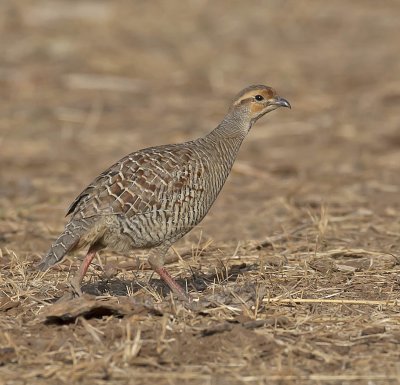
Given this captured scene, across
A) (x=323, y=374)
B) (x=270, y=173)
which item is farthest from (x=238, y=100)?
(x=270, y=173)

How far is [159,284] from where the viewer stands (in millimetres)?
7566

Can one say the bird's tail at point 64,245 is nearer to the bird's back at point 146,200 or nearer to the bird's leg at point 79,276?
the bird's back at point 146,200

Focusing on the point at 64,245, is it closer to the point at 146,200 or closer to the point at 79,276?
the point at 79,276

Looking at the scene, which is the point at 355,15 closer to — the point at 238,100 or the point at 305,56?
the point at 305,56

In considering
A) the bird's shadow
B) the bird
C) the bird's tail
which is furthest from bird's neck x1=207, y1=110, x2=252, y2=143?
the bird's tail

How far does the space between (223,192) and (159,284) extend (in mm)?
4474

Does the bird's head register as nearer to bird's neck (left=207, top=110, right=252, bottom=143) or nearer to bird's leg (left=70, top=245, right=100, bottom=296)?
bird's neck (left=207, top=110, right=252, bottom=143)

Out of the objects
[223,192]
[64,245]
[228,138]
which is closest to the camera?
[64,245]

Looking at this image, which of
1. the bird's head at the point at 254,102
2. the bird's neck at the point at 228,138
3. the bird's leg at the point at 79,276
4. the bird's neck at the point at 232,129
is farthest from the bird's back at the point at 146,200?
the bird's head at the point at 254,102

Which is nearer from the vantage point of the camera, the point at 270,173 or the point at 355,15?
the point at 270,173

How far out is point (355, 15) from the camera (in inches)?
857

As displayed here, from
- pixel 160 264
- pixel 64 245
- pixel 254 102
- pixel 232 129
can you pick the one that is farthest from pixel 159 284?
pixel 254 102

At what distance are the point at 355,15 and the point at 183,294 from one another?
16076 mm

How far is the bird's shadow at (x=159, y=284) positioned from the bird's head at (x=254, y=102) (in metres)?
1.25
